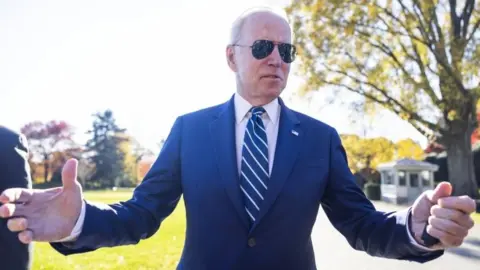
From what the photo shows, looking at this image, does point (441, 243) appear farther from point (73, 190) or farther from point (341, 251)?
point (341, 251)

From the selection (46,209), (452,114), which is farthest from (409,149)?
(46,209)

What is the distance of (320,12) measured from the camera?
Answer: 23.2 metres

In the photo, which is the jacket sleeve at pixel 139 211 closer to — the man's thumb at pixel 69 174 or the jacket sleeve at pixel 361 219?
the man's thumb at pixel 69 174

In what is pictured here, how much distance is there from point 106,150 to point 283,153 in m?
68.6

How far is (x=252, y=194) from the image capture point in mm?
2488

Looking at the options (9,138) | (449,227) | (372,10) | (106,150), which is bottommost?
(106,150)

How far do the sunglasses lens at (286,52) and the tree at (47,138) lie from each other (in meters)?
68.1

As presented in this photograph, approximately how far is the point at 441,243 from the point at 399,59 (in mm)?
23949

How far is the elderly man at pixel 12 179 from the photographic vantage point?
246 centimetres

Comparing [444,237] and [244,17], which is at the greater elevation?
[244,17]

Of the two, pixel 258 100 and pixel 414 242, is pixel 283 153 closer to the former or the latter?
pixel 258 100

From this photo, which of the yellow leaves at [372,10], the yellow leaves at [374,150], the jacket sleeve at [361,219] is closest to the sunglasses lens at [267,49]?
the jacket sleeve at [361,219]

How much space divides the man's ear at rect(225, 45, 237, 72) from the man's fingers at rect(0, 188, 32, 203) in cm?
141

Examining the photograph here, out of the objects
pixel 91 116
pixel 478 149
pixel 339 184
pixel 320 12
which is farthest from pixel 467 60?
pixel 91 116
